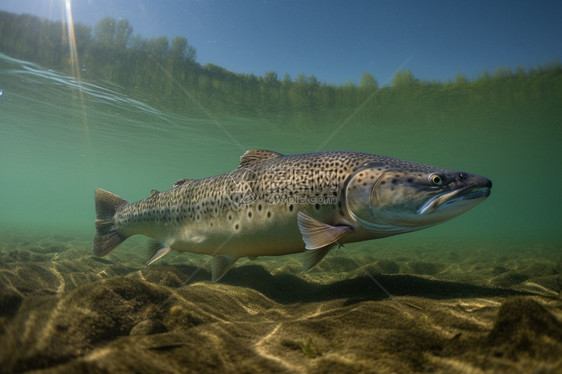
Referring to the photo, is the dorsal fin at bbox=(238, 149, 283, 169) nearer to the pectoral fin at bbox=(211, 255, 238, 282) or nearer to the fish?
the fish

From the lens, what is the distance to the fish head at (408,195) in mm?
3154

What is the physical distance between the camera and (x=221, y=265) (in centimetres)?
468

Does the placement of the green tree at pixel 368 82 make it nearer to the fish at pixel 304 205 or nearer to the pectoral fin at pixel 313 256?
the fish at pixel 304 205

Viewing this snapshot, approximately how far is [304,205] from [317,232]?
50cm

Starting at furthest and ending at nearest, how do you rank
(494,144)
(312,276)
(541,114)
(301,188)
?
(494,144) → (541,114) → (312,276) → (301,188)

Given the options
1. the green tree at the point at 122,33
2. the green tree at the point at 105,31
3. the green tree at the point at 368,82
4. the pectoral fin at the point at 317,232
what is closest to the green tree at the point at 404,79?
the green tree at the point at 368,82

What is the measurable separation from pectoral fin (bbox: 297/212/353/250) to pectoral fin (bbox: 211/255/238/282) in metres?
1.59

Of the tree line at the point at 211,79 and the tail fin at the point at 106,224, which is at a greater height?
the tree line at the point at 211,79

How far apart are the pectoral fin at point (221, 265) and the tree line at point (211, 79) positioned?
12.8 meters

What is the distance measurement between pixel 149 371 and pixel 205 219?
138 inches

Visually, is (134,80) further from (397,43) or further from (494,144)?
(494,144)

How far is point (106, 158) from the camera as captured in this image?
45594mm

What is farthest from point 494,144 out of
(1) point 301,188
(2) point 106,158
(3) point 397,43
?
(2) point 106,158

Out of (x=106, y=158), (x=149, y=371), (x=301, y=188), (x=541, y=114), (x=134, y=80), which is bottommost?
(x=106, y=158)
